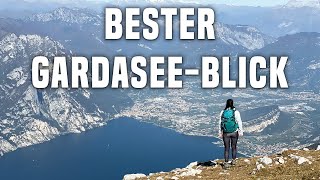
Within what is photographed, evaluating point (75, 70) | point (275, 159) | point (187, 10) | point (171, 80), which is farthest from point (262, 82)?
point (275, 159)

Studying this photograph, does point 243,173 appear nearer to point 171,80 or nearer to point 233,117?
point 233,117

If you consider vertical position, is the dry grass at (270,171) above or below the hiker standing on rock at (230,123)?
below

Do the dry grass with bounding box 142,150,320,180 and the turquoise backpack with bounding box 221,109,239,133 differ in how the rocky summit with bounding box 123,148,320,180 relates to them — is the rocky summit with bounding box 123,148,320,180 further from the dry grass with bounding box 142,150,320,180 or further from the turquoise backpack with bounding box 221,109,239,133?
the turquoise backpack with bounding box 221,109,239,133

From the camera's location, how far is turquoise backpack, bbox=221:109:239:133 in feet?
91.7

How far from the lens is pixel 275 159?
3041 cm

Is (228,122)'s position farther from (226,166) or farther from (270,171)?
(226,166)

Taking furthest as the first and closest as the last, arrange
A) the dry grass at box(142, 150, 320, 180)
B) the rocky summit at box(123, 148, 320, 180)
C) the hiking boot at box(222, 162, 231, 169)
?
the hiking boot at box(222, 162, 231, 169) < the rocky summit at box(123, 148, 320, 180) < the dry grass at box(142, 150, 320, 180)

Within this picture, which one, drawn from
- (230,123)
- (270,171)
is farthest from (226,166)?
(270,171)

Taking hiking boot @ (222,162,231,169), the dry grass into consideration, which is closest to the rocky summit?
the dry grass

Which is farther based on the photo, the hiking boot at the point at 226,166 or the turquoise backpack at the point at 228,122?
the hiking boot at the point at 226,166

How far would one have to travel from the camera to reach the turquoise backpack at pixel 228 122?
27938 millimetres

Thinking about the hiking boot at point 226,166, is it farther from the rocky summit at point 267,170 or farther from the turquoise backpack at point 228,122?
the turquoise backpack at point 228,122

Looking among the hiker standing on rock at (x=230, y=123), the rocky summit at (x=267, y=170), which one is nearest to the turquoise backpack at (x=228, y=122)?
the hiker standing on rock at (x=230, y=123)

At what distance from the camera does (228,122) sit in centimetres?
2819
